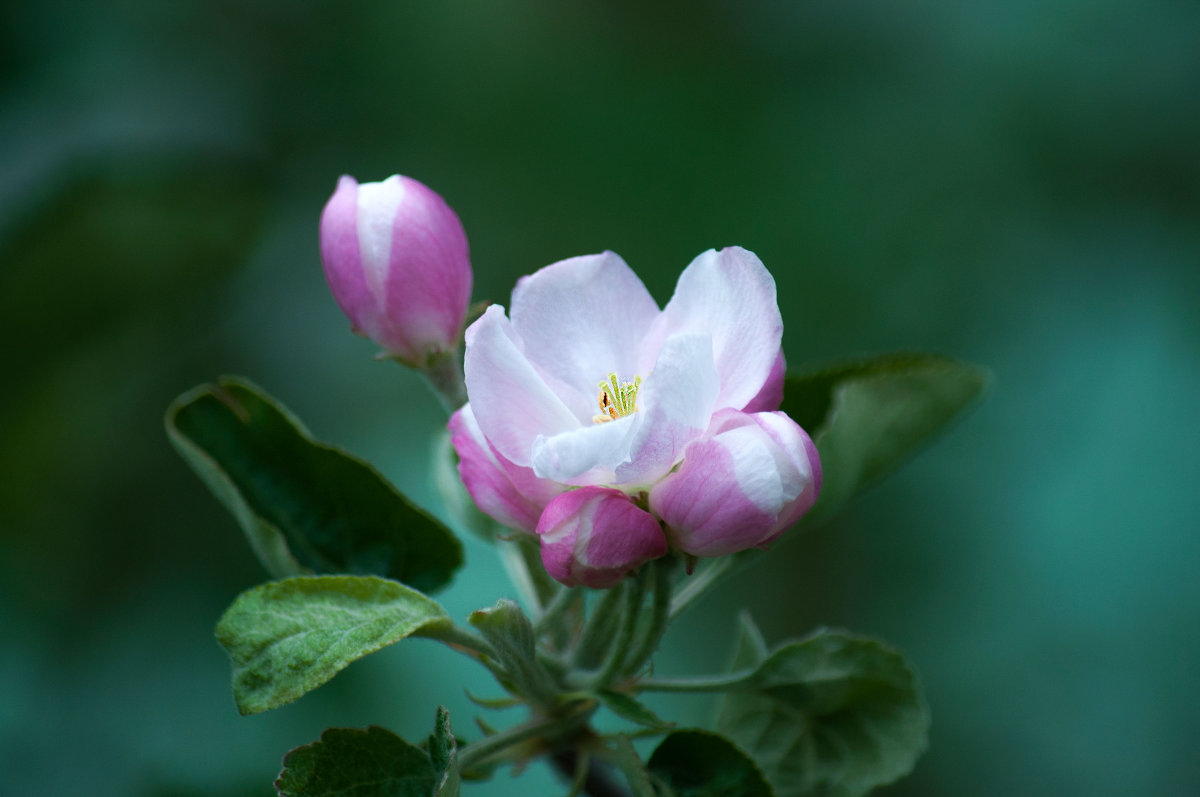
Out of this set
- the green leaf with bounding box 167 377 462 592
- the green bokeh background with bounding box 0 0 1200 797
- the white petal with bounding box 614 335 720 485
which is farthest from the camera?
the green bokeh background with bounding box 0 0 1200 797

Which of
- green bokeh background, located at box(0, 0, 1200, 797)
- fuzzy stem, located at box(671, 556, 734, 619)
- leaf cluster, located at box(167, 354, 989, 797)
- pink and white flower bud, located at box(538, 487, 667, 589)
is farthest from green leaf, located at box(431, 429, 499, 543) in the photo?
green bokeh background, located at box(0, 0, 1200, 797)

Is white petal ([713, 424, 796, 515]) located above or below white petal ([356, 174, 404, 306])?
below

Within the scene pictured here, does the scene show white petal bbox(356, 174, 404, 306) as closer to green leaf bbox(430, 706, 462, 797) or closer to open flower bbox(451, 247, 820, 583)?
open flower bbox(451, 247, 820, 583)

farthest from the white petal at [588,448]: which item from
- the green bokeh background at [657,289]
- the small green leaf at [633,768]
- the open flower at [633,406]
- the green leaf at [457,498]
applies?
the green bokeh background at [657,289]

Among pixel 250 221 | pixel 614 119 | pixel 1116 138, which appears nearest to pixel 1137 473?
pixel 1116 138

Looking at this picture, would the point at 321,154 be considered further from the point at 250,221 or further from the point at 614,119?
the point at 614,119

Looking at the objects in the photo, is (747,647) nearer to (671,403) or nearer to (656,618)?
(656,618)

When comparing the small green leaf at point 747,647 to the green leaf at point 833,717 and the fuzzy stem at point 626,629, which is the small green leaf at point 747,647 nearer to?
the green leaf at point 833,717

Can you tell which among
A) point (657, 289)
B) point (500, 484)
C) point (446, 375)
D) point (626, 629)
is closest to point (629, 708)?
point (626, 629)
